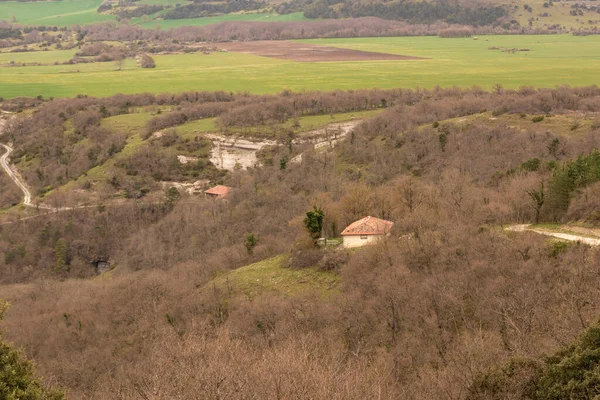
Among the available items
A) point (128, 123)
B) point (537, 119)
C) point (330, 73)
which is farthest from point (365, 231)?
point (330, 73)

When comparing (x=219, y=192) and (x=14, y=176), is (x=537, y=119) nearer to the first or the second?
(x=219, y=192)

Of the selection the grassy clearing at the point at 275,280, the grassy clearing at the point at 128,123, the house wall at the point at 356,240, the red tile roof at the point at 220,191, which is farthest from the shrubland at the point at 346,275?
the grassy clearing at the point at 128,123

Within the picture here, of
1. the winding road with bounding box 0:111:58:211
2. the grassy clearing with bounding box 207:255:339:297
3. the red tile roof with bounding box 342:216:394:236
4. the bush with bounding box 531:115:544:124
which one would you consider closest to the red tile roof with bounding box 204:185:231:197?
the winding road with bounding box 0:111:58:211

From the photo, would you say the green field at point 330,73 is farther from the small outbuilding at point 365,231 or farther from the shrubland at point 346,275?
the small outbuilding at point 365,231

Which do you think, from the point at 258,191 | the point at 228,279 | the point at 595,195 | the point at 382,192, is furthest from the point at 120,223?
the point at 595,195

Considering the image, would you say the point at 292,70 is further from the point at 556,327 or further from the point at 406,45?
the point at 556,327

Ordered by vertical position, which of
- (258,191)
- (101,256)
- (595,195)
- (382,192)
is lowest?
(101,256)

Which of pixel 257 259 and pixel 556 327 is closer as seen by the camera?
pixel 556 327
